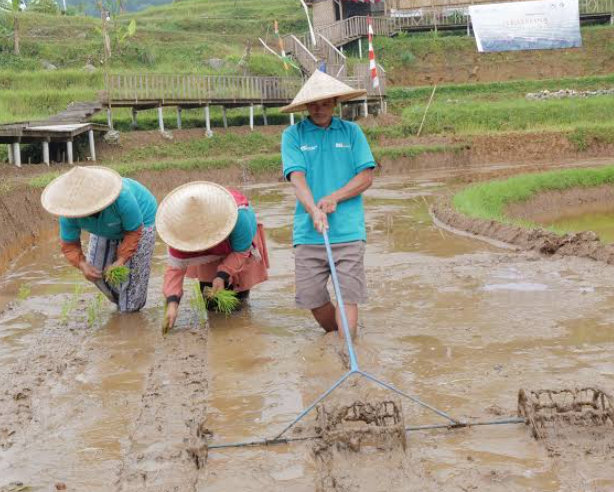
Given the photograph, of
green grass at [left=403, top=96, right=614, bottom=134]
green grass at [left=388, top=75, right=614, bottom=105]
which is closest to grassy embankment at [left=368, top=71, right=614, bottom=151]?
green grass at [left=403, top=96, right=614, bottom=134]

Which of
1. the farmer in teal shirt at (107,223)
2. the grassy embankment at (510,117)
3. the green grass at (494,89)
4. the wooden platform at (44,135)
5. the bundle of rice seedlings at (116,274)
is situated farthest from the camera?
the green grass at (494,89)

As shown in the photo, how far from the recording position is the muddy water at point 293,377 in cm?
350

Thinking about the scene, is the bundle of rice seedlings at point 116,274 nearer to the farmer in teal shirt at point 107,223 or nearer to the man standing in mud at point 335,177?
the farmer in teal shirt at point 107,223

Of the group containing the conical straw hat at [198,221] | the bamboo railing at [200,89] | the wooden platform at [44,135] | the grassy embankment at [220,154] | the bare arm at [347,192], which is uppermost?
the bamboo railing at [200,89]

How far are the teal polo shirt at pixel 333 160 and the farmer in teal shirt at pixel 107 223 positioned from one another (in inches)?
54.5

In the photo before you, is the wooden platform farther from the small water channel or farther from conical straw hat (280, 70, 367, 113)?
conical straw hat (280, 70, 367, 113)

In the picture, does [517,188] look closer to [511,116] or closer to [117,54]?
[511,116]

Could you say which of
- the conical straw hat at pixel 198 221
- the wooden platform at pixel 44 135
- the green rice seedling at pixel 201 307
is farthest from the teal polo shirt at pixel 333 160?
the wooden platform at pixel 44 135

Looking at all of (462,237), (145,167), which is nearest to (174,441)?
(462,237)

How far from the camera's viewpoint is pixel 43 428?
418 cm

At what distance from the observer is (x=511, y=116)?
82.0ft

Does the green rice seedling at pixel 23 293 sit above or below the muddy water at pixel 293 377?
above

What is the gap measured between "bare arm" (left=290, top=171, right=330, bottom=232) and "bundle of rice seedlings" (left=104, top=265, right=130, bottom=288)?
1676 mm

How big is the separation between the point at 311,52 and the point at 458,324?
24844 mm
